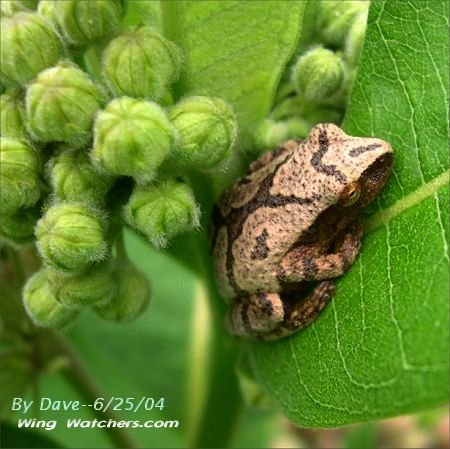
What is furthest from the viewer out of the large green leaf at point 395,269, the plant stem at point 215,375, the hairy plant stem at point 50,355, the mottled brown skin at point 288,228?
the hairy plant stem at point 50,355

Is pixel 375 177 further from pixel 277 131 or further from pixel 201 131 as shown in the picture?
pixel 201 131

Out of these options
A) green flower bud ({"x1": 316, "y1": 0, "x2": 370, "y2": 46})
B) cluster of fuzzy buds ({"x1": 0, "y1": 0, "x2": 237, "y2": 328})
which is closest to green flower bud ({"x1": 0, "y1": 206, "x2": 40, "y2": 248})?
cluster of fuzzy buds ({"x1": 0, "y1": 0, "x2": 237, "y2": 328})

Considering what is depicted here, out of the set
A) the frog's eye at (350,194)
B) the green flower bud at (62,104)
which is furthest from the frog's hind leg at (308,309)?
the green flower bud at (62,104)

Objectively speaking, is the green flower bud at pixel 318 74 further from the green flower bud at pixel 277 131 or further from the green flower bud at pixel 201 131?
the green flower bud at pixel 201 131

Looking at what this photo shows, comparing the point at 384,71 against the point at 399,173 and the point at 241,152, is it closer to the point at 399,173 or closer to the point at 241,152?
the point at 399,173

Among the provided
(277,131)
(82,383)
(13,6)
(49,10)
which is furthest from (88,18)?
(82,383)

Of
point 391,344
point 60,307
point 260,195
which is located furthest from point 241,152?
point 391,344
